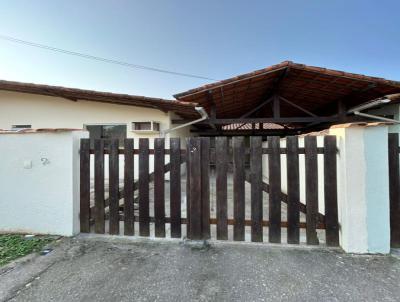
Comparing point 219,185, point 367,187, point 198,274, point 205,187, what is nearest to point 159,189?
point 205,187

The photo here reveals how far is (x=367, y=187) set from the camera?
2.60m

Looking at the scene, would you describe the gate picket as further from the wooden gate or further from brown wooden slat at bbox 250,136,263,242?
brown wooden slat at bbox 250,136,263,242

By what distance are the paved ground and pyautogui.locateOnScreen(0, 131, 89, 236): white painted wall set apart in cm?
57

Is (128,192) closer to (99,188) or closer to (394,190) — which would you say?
(99,188)

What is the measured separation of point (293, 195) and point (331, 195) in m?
0.47

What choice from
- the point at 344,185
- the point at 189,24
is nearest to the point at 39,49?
the point at 189,24

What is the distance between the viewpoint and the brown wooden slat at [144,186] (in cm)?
316

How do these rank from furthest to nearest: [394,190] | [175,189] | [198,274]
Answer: [175,189] → [394,190] → [198,274]

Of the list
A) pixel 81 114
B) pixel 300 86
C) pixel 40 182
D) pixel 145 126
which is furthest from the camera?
pixel 81 114

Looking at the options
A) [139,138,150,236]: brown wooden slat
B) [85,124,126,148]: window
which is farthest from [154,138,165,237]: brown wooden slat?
[85,124,126,148]: window

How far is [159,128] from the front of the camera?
25.8ft

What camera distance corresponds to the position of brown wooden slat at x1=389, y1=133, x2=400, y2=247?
2.71 m

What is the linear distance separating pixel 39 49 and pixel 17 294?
14860 mm

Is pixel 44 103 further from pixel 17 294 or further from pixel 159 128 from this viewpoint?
pixel 17 294
